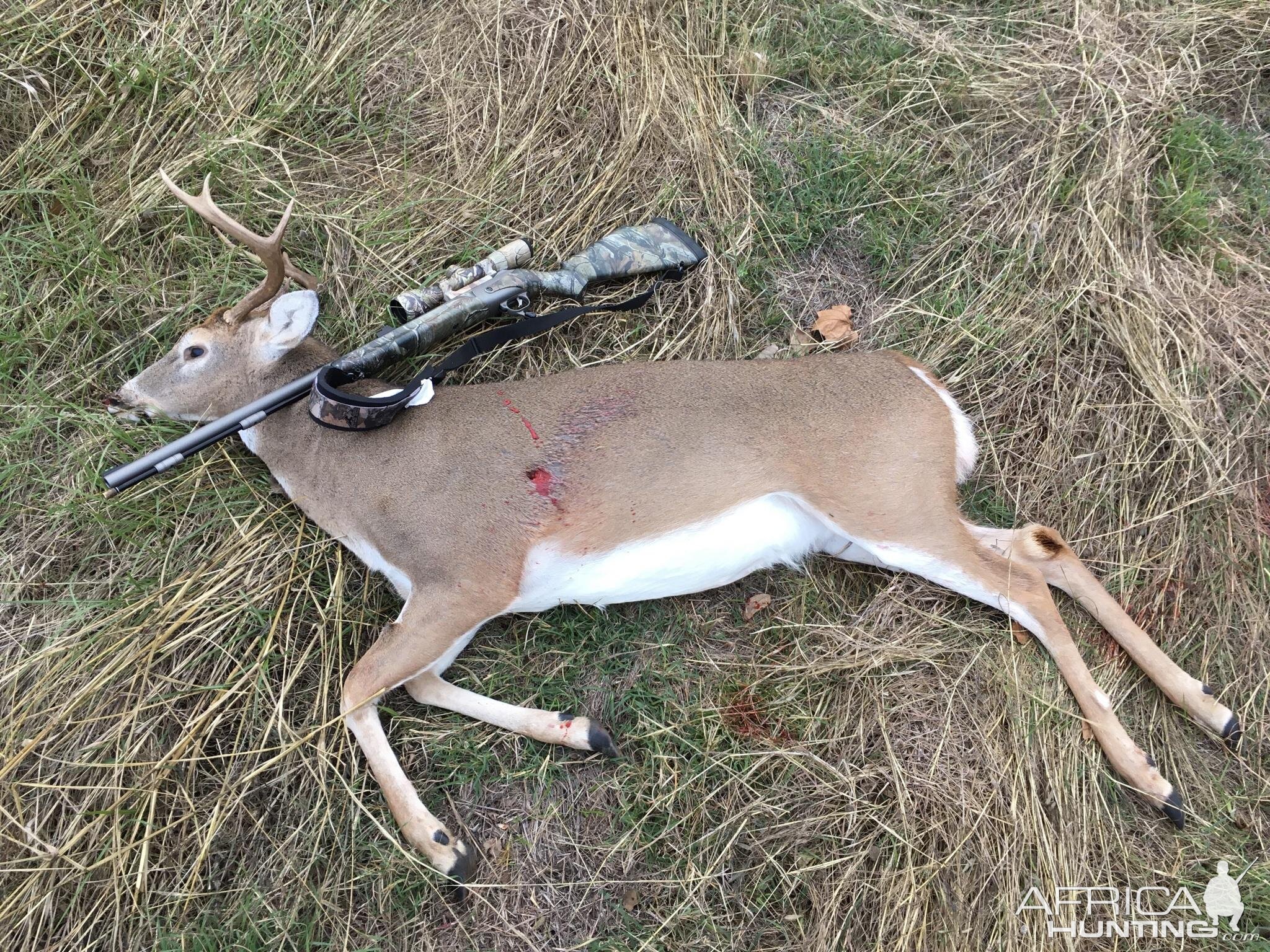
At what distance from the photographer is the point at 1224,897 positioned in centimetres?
322

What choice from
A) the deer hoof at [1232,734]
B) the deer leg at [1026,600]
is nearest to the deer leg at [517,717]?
the deer leg at [1026,600]

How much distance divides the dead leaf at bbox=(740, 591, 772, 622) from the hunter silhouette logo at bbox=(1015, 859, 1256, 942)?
1473 mm

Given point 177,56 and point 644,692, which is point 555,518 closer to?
point 644,692

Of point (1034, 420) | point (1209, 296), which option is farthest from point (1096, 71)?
point (1034, 420)

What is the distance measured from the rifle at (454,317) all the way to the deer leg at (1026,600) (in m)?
1.71

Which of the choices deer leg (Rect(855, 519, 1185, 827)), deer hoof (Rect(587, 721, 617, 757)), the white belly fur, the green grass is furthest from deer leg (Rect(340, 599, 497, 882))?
the green grass

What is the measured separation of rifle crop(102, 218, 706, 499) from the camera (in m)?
3.28

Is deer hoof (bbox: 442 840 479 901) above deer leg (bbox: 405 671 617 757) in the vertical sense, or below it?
below

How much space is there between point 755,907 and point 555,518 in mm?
1683

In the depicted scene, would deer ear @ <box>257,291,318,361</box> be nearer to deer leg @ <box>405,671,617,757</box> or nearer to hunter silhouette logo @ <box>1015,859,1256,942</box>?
deer leg @ <box>405,671,617,757</box>

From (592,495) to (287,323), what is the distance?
149 cm

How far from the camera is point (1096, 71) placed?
440 centimetres

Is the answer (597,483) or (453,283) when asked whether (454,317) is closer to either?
(453,283)

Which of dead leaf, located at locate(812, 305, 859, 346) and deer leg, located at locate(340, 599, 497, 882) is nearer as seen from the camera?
deer leg, located at locate(340, 599, 497, 882)
